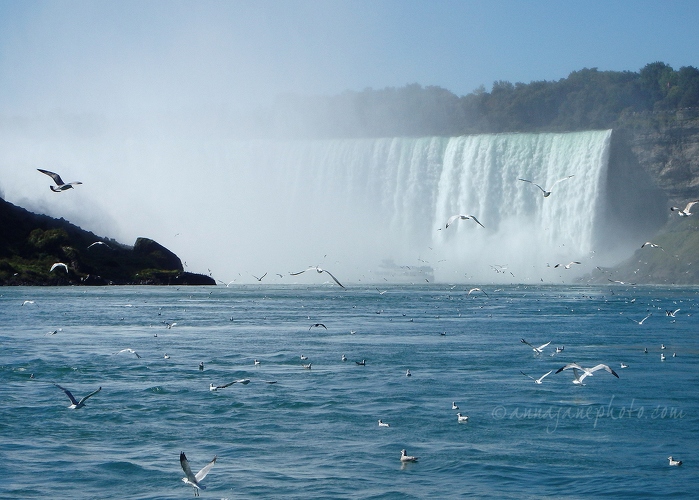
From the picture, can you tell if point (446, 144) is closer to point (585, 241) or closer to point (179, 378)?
point (585, 241)

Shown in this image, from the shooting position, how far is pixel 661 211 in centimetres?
11125

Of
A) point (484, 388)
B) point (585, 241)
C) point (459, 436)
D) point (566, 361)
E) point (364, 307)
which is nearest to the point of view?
point (459, 436)

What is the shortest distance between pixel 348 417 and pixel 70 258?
299 ft

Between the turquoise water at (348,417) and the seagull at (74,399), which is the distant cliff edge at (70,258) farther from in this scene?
the seagull at (74,399)

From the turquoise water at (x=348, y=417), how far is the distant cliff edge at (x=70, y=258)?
65642 millimetres

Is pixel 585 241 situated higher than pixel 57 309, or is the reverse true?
pixel 585 241

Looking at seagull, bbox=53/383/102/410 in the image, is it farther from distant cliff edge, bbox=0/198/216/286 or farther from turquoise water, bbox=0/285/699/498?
distant cliff edge, bbox=0/198/216/286

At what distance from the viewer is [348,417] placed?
20.3 m

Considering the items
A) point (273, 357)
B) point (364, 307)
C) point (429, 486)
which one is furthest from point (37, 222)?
point (429, 486)

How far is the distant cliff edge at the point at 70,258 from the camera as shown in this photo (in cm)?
10194

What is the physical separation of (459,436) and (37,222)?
104m

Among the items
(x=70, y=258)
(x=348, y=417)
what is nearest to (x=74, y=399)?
(x=348, y=417)

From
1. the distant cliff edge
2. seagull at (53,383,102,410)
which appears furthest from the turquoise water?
the distant cliff edge

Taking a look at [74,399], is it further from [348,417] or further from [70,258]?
[70,258]
